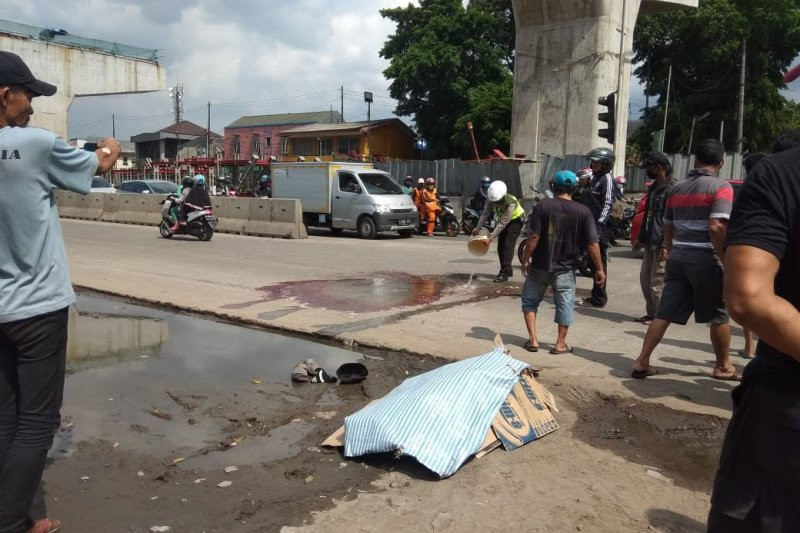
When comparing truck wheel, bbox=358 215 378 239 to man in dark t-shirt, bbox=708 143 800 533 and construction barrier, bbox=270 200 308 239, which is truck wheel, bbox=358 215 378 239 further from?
man in dark t-shirt, bbox=708 143 800 533

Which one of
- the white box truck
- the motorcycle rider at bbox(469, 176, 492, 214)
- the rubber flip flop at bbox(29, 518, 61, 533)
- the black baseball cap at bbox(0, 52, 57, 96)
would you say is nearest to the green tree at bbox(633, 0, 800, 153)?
the motorcycle rider at bbox(469, 176, 492, 214)

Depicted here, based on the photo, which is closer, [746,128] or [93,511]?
[93,511]

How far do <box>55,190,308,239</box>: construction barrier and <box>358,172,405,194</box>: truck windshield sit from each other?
75.6 inches

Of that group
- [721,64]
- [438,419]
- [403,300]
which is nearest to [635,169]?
[403,300]

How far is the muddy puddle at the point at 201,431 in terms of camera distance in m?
3.12

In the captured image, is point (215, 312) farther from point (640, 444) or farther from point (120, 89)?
point (120, 89)

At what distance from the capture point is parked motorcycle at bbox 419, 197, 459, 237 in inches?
732

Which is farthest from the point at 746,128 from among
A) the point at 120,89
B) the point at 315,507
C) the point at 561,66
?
the point at 315,507

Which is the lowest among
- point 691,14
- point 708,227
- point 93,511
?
point 93,511

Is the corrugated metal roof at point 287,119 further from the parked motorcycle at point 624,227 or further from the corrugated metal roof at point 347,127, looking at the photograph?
the parked motorcycle at point 624,227

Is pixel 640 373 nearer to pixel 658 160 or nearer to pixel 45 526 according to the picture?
pixel 658 160

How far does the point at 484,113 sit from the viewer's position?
3456cm

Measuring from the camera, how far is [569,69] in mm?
20297

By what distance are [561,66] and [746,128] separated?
16362mm
